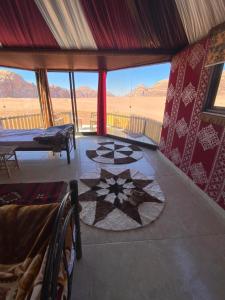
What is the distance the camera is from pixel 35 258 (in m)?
0.80

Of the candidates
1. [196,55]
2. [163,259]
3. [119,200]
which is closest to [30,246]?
[163,259]

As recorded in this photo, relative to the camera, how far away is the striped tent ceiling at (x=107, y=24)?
2.00 meters

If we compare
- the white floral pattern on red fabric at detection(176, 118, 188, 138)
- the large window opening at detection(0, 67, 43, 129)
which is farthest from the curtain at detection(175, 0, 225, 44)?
the large window opening at detection(0, 67, 43, 129)

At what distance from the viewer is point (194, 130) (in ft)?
7.86

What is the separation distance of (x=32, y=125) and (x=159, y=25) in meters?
4.49

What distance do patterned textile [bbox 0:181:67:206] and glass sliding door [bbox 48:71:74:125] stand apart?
3.65m

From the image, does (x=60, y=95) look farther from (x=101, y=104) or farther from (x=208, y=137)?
(x=208, y=137)

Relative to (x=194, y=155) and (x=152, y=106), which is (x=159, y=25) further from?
(x=152, y=106)

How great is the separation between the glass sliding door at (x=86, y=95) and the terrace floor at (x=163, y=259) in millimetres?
4051

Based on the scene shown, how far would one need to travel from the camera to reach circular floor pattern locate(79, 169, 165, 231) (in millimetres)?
1825

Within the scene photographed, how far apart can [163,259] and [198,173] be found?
1332mm

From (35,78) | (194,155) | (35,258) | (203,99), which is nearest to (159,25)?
(203,99)

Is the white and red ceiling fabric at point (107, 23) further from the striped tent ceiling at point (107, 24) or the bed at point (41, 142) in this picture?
the bed at point (41, 142)

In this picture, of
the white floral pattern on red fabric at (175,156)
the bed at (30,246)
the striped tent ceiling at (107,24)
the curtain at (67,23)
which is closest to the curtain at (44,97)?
the striped tent ceiling at (107,24)
